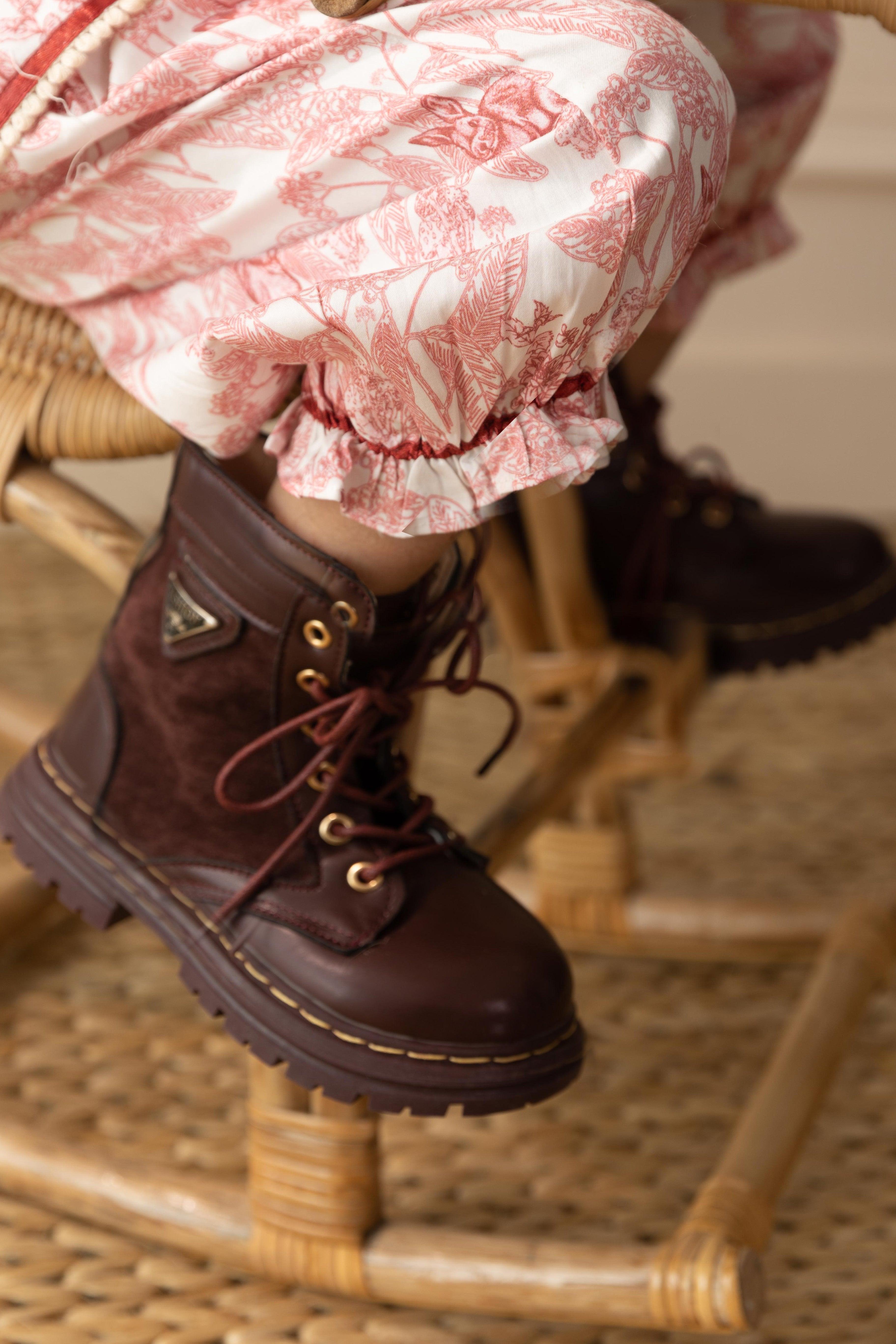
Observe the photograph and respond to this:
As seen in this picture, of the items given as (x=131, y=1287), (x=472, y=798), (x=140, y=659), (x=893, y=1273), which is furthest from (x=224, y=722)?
(x=472, y=798)

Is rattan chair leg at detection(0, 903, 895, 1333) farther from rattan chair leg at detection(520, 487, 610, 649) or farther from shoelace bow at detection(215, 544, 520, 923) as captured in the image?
rattan chair leg at detection(520, 487, 610, 649)

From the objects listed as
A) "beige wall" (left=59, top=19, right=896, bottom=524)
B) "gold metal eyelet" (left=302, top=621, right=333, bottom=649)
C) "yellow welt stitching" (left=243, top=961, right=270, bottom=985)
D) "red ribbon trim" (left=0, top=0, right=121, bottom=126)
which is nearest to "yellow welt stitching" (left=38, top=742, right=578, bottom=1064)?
"yellow welt stitching" (left=243, top=961, right=270, bottom=985)

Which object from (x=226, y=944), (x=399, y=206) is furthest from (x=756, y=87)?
(x=226, y=944)

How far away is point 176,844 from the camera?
447 millimetres

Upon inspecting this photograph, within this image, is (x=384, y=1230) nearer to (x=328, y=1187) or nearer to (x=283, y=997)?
(x=328, y=1187)

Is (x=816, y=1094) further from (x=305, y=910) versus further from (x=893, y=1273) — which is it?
(x=305, y=910)

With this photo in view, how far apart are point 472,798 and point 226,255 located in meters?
0.63

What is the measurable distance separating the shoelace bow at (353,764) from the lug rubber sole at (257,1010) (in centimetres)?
2

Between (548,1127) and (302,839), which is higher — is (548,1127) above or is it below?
below

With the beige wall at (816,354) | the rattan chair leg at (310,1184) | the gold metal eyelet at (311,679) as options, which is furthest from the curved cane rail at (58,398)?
the beige wall at (816,354)

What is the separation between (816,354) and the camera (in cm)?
154

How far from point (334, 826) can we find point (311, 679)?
5 centimetres

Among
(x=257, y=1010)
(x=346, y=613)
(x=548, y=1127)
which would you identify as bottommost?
(x=548, y=1127)

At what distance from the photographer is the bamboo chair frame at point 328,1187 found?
0.47m
